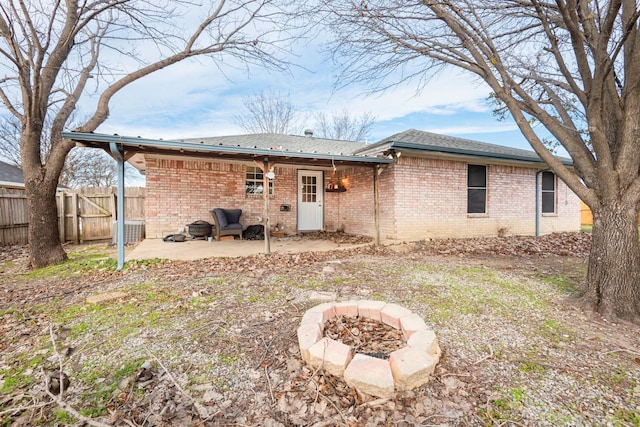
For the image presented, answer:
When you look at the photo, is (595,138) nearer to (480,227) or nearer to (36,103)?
(480,227)

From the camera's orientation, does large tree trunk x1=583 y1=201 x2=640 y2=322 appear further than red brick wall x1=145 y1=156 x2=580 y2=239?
No

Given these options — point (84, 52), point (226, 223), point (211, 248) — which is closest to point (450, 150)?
point (226, 223)

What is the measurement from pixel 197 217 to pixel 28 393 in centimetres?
699

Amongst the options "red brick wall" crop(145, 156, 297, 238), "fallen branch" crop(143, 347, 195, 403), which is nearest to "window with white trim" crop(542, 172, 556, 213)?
"red brick wall" crop(145, 156, 297, 238)

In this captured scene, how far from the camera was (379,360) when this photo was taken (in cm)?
190

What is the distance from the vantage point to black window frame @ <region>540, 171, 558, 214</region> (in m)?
10.2

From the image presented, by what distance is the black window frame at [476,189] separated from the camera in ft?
29.4

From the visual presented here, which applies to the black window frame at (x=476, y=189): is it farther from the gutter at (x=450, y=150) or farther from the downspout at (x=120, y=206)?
the downspout at (x=120, y=206)

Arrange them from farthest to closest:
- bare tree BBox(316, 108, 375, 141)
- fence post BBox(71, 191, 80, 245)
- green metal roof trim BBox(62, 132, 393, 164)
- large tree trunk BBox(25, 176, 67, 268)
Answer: bare tree BBox(316, 108, 375, 141)
fence post BBox(71, 191, 80, 245)
large tree trunk BBox(25, 176, 67, 268)
green metal roof trim BBox(62, 132, 393, 164)

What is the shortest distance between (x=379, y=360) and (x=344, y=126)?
23272 mm

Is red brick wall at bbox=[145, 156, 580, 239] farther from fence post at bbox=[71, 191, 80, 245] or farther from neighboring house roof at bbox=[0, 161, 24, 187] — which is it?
neighboring house roof at bbox=[0, 161, 24, 187]

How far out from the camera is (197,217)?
336 inches

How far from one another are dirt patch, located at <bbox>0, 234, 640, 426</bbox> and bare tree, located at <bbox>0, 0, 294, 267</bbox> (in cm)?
230

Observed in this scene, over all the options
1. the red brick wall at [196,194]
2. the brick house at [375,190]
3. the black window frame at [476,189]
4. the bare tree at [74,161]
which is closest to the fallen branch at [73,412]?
the brick house at [375,190]
